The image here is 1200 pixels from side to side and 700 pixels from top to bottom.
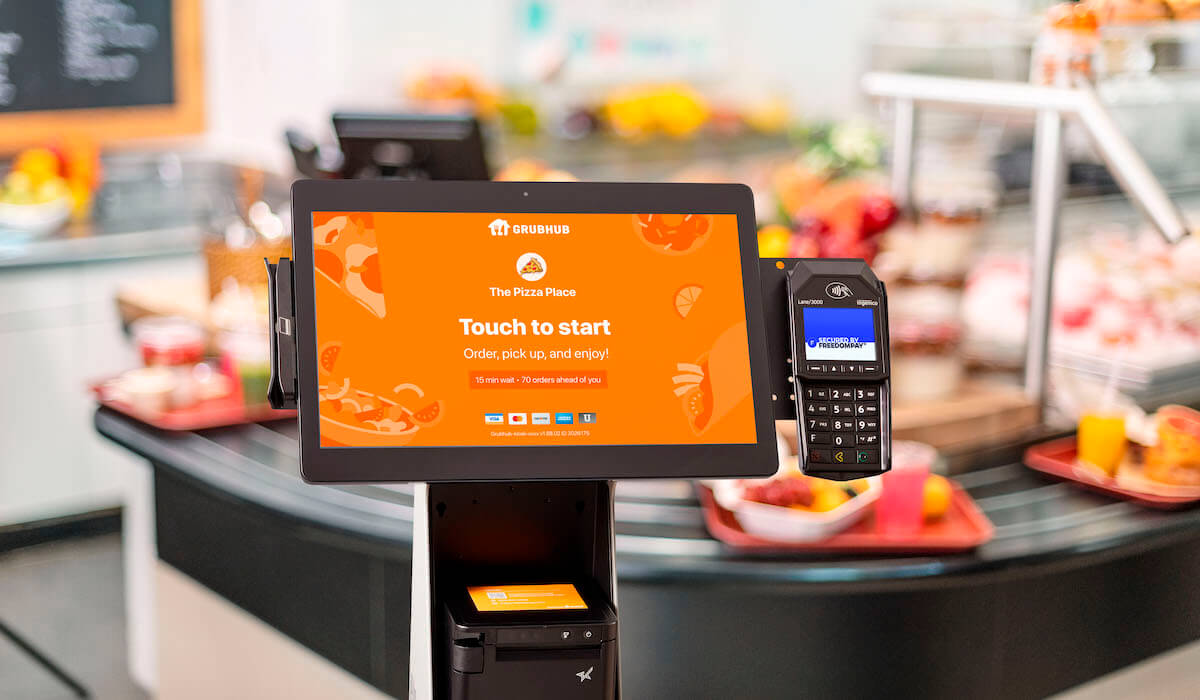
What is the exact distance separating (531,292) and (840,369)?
336mm

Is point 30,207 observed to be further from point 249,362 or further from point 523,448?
point 523,448

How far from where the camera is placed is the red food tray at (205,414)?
2.53 m

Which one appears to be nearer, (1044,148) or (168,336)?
(1044,148)

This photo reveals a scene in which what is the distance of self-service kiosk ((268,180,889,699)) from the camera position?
1.21m

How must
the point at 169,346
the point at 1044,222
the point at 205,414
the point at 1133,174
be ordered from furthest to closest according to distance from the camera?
the point at 169,346
the point at 205,414
the point at 1044,222
the point at 1133,174

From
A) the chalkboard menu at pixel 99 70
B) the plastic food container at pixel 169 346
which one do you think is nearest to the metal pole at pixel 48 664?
the plastic food container at pixel 169 346

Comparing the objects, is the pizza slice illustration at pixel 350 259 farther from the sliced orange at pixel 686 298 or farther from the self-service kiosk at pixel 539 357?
the sliced orange at pixel 686 298

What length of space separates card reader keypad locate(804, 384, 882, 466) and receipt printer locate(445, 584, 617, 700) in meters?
0.29

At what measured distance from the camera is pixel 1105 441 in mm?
2314

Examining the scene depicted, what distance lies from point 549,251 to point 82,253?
11.5 feet

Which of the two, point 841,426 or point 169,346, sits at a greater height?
point 841,426

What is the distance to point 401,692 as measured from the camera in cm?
207

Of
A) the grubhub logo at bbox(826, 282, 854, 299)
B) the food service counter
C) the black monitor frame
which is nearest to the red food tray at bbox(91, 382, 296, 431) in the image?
the food service counter

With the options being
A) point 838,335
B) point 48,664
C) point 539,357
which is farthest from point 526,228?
point 48,664
